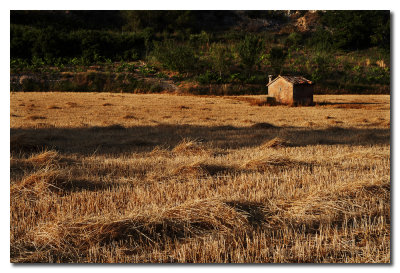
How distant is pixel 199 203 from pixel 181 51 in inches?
1385

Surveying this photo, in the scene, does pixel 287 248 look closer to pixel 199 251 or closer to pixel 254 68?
pixel 199 251

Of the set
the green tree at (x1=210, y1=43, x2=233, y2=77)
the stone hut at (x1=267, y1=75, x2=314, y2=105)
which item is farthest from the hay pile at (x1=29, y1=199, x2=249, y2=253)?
the green tree at (x1=210, y1=43, x2=233, y2=77)

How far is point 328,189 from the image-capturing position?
6176 millimetres

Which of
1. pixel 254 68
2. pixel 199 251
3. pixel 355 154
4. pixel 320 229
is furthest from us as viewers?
pixel 254 68

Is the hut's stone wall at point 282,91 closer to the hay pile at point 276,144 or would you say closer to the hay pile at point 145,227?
the hay pile at point 276,144

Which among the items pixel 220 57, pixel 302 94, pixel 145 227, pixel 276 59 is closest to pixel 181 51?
pixel 220 57

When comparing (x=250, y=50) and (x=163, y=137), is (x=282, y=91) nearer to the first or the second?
(x=250, y=50)

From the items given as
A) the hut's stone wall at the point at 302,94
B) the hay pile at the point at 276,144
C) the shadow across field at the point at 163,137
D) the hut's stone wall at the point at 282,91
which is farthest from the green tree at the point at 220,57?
the hay pile at the point at 276,144

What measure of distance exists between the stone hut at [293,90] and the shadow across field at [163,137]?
13.0 metres

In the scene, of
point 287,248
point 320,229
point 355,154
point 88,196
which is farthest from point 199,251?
point 355,154

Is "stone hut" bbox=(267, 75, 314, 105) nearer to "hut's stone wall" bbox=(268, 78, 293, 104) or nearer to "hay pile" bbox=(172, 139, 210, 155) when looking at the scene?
"hut's stone wall" bbox=(268, 78, 293, 104)

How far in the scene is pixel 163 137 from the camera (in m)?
12.9

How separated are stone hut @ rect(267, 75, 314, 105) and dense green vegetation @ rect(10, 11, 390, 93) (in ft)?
15.4
